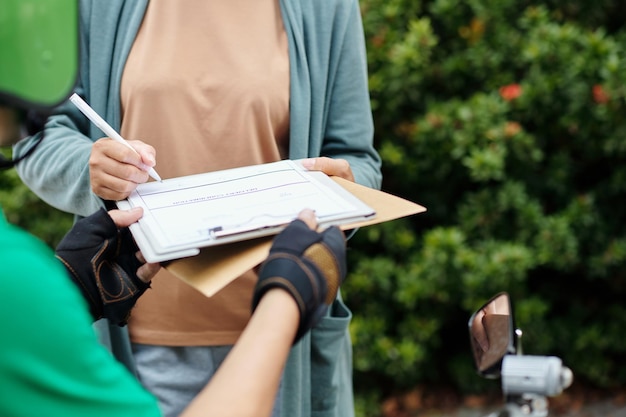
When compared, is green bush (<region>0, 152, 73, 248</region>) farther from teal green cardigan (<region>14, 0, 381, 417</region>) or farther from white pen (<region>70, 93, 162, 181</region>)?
white pen (<region>70, 93, 162, 181</region>)

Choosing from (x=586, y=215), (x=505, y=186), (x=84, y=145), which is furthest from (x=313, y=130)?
(x=586, y=215)

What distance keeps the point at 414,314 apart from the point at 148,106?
2262mm

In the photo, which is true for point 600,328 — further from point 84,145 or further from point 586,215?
point 84,145

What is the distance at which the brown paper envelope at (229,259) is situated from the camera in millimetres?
1438

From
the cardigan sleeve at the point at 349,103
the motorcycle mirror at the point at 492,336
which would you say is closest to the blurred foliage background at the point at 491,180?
the cardigan sleeve at the point at 349,103

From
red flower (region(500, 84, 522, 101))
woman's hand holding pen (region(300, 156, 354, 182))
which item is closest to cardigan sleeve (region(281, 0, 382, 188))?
woman's hand holding pen (region(300, 156, 354, 182))

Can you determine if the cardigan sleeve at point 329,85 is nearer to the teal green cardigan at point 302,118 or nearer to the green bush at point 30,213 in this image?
the teal green cardigan at point 302,118

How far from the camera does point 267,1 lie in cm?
213

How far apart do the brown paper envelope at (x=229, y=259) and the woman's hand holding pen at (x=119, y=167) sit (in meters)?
0.29

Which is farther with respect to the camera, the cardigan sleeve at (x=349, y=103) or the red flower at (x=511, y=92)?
the red flower at (x=511, y=92)

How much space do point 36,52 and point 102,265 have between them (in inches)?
25.5

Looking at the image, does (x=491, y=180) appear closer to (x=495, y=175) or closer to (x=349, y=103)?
(x=495, y=175)

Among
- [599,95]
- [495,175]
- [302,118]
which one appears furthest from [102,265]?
[599,95]

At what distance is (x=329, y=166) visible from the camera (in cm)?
188
